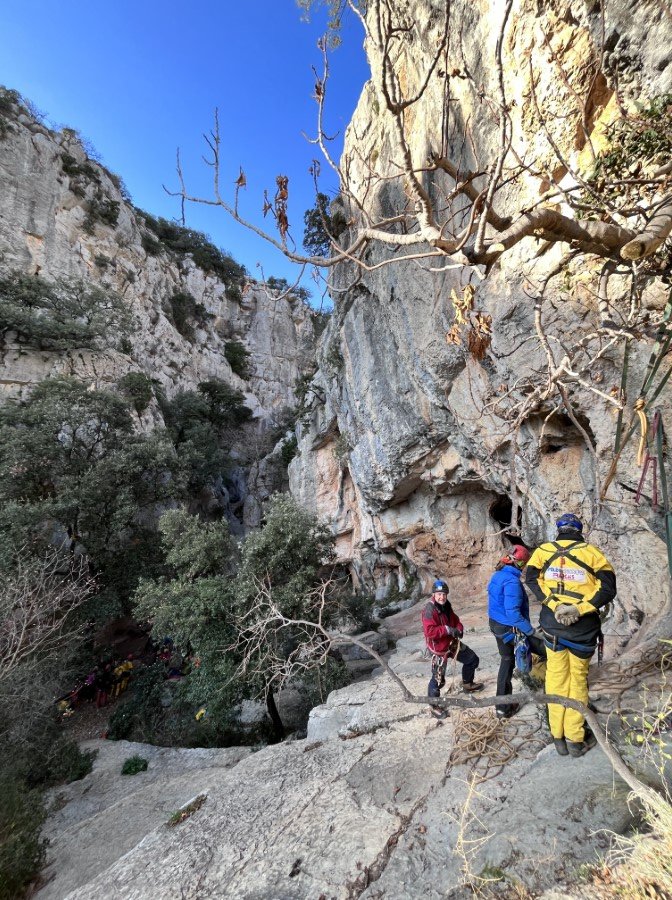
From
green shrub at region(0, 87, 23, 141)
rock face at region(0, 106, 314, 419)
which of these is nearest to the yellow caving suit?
rock face at region(0, 106, 314, 419)

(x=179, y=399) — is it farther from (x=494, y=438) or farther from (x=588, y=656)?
(x=588, y=656)

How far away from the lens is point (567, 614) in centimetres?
275

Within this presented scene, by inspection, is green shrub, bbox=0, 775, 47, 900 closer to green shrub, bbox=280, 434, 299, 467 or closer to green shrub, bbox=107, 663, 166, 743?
green shrub, bbox=107, 663, 166, 743

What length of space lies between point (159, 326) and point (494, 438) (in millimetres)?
24122

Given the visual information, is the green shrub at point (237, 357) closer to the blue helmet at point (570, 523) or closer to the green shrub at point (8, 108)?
the green shrub at point (8, 108)

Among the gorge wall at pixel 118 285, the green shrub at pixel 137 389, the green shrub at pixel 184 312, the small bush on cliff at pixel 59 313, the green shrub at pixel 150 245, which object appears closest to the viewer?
the small bush on cliff at pixel 59 313

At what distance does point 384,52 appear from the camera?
1.72 metres

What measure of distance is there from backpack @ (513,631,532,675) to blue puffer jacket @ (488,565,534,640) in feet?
1.04

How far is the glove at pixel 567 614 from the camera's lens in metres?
2.72

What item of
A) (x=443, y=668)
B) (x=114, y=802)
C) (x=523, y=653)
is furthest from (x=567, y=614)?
(x=114, y=802)

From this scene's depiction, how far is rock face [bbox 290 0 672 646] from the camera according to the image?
4.19m

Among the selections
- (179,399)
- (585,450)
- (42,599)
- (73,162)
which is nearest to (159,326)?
(179,399)

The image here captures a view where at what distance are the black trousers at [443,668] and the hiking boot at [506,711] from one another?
75 centimetres

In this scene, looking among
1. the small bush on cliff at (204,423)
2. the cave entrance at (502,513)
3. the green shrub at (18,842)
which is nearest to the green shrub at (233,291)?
the small bush on cliff at (204,423)
